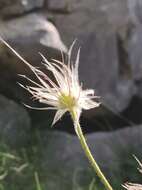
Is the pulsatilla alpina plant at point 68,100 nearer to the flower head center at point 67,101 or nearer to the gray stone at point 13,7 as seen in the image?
the flower head center at point 67,101

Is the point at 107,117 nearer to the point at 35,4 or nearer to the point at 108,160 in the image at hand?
the point at 108,160

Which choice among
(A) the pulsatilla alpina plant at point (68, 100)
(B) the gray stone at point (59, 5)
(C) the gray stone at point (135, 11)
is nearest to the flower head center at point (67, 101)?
(A) the pulsatilla alpina plant at point (68, 100)

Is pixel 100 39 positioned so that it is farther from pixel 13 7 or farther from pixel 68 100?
pixel 68 100

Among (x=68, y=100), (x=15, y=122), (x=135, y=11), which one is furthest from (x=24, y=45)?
(x=68, y=100)

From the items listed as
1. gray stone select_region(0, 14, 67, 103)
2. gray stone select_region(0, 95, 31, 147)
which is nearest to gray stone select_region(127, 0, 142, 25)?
gray stone select_region(0, 14, 67, 103)

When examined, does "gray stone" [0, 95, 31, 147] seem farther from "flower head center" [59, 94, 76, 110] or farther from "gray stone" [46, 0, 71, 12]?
"flower head center" [59, 94, 76, 110]
